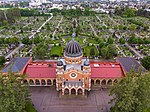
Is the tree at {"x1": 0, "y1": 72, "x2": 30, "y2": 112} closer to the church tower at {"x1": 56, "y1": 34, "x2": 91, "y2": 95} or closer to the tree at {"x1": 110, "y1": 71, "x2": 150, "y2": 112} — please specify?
the church tower at {"x1": 56, "y1": 34, "x2": 91, "y2": 95}

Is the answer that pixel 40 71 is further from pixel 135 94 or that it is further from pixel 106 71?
pixel 135 94

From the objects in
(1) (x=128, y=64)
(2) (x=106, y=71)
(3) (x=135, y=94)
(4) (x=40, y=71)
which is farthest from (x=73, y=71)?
(1) (x=128, y=64)

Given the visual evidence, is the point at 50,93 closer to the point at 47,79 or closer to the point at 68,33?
the point at 47,79

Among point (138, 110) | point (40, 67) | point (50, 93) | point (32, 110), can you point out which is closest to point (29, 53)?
point (40, 67)

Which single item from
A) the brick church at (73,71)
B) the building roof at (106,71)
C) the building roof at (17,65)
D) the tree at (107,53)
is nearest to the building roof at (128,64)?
the brick church at (73,71)

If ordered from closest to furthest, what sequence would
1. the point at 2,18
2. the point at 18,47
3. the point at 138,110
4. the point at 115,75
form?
the point at 138,110
the point at 115,75
the point at 18,47
the point at 2,18

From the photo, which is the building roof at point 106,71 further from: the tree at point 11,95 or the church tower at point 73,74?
the tree at point 11,95
